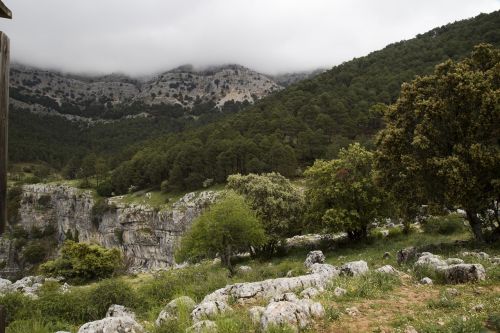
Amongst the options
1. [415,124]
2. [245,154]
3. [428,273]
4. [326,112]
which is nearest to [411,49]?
[326,112]

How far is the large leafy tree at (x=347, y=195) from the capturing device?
3931cm

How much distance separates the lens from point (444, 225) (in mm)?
37781

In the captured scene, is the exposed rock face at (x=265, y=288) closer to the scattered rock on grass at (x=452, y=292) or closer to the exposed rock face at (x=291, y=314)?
the exposed rock face at (x=291, y=314)

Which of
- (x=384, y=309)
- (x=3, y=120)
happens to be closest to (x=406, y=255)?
(x=384, y=309)

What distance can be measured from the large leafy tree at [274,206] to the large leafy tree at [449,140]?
62.2 feet

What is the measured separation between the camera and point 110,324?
13.2 metres

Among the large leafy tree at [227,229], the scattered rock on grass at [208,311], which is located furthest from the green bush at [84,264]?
the scattered rock on grass at [208,311]

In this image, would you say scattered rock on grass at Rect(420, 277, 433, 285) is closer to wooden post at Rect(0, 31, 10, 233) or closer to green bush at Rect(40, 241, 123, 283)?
wooden post at Rect(0, 31, 10, 233)

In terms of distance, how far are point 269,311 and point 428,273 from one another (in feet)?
30.2

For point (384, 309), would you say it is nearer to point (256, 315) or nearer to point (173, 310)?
point (256, 315)

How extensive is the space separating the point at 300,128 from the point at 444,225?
66.0m

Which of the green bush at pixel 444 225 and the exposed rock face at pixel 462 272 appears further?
the green bush at pixel 444 225

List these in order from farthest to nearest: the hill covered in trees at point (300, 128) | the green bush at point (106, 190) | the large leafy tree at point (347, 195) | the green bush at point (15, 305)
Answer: the green bush at point (106, 190)
the hill covered in trees at point (300, 128)
the large leafy tree at point (347, 195)
the green bush at point (15, 305)

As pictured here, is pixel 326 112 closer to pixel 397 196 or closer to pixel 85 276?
pixel 85 276
